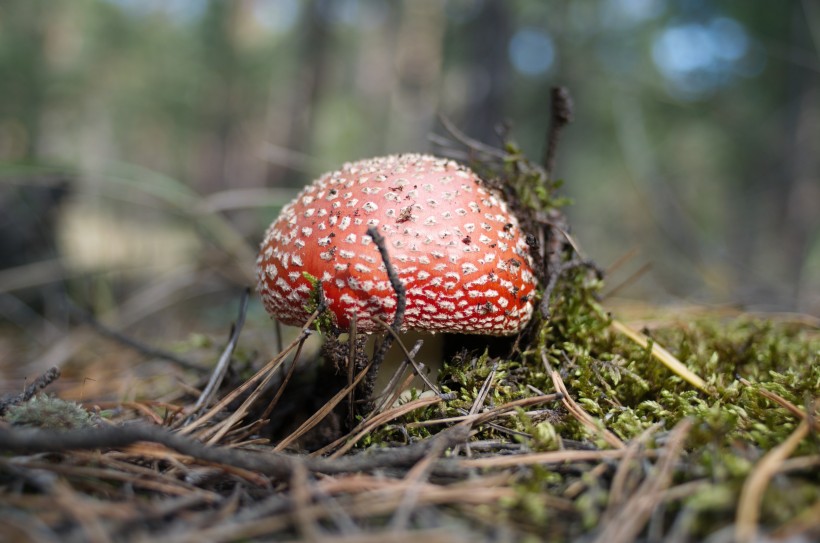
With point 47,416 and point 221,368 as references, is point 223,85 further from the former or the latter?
point 47,416

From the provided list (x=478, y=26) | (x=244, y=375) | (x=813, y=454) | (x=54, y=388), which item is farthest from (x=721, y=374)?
(x=478, y=26)

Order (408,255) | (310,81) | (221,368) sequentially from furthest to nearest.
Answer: (310,81), (221,368), (408,255)

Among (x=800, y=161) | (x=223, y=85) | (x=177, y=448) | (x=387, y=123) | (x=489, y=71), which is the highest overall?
(x=387, y=123)

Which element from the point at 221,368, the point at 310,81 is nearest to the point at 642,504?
the point at 221,368

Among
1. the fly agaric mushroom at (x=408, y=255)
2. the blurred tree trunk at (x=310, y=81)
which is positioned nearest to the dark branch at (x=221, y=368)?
the fly agaric mushroom at (x=408, y=255)

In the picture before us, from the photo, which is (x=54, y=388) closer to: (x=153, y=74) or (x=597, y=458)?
(x=597, y=458)

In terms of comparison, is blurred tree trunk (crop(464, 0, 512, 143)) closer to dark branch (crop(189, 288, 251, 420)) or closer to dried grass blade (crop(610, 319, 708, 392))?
dried grass blade (crop(610, 319, 708, 392))
